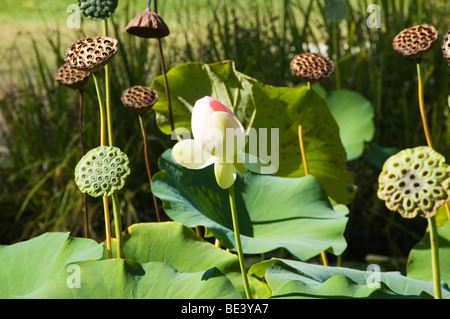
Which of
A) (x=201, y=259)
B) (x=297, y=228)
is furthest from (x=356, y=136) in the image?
(x=201, y=259)

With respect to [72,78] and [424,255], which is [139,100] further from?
[424,255]

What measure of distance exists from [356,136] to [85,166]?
3.94ft

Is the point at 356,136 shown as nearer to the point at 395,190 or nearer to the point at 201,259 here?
the point at 201,259

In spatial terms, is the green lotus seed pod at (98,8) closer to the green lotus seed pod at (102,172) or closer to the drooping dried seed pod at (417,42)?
the green lotus seed pod at (102,172)

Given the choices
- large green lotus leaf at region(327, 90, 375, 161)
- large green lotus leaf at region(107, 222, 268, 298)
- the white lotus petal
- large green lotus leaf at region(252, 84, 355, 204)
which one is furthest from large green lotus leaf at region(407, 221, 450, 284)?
large green lotus leaf at region(327, 90, 375, 161)

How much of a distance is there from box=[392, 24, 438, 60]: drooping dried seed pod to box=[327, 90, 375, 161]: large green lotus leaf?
896 millimetres

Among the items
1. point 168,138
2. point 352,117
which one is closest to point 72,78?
point 352,117

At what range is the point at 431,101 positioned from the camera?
233 centimetres

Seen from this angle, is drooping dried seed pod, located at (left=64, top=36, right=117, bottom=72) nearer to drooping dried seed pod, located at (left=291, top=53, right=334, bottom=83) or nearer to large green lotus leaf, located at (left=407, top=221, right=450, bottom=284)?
drooping dried seed pod, located at (left=291, top=53, right=334, bottom=83)

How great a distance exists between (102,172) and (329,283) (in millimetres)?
263

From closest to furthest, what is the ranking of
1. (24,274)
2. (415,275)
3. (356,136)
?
(24,274) < (415,275) < (356,136)

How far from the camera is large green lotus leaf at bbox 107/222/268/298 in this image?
878 millimetres
